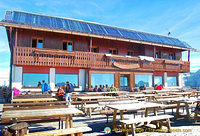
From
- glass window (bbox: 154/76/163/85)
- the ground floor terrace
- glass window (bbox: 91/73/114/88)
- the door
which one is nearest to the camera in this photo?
the ground floor terrace

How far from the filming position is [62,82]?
15.5 metres

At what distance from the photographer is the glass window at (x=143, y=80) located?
61.5 feet

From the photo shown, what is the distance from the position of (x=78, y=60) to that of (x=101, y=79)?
10.3ft

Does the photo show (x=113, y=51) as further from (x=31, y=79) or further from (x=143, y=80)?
(x=31, y=79)

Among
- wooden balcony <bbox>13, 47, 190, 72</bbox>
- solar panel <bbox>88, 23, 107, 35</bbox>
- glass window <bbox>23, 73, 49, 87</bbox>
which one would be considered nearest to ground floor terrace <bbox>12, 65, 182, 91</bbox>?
glass window <bbox>23, 73, 49, 87</bbox>

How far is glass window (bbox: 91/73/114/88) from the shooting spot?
16.4 metres

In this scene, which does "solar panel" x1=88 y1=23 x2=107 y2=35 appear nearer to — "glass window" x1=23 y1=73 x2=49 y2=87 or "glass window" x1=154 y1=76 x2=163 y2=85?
"glass window" x1=23 y1=73 x2=49 y2=87

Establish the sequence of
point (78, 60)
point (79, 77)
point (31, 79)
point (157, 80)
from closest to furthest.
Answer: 1. point (31, 79)
2. point (78, 60)
3. point (79, 77)
4. point (157, 80)

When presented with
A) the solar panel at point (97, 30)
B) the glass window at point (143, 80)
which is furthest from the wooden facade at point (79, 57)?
the solar panel at point (97, 30)

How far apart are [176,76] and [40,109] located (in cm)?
2144

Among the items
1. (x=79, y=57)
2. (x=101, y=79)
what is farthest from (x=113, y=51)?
(x=79, y=57)

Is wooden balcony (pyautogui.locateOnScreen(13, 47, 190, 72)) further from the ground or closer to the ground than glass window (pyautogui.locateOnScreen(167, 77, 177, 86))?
further from the ground

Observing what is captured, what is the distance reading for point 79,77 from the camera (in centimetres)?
1622

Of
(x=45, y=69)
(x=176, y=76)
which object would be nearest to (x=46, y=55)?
(x=45, y=69)
